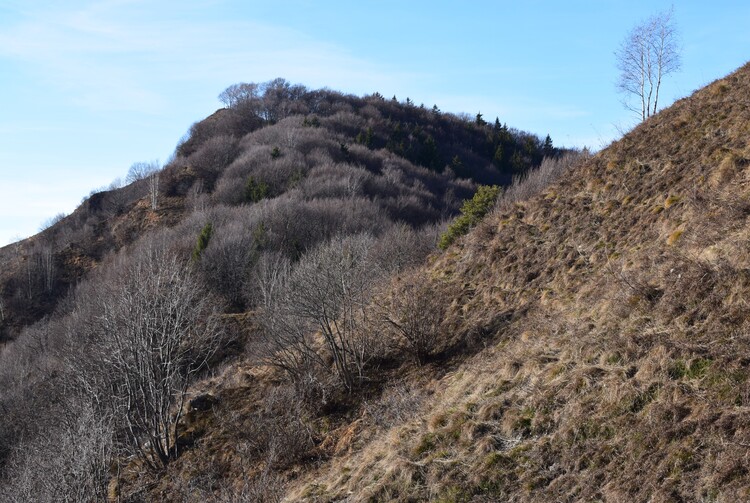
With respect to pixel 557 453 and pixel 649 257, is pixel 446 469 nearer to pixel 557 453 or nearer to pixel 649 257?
pixel 557 453

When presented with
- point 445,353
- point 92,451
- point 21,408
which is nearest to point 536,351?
point 445,353

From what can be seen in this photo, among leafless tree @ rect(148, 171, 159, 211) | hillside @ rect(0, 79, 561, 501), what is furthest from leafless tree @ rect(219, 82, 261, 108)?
leafless tree @ rect(148, 171, 159, 211)

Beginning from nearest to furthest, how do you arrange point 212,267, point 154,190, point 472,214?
point 472,214, point 212,267, point 154,190

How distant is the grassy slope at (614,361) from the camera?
6.34 meters

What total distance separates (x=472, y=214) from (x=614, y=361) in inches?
515

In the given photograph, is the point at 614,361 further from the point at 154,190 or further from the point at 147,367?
the point at 154,190

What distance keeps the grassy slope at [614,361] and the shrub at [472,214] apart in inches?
203

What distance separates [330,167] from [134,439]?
49830 mm

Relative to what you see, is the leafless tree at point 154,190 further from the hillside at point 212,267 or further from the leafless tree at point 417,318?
the leafless tree at point 417,318

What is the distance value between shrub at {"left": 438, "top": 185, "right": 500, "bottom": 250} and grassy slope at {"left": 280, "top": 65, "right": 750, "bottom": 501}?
516cm

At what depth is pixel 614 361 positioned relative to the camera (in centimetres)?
795

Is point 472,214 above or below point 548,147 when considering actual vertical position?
below

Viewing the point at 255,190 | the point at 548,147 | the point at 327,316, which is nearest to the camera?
the point at 327,316

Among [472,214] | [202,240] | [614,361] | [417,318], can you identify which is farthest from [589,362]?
[202,240]
